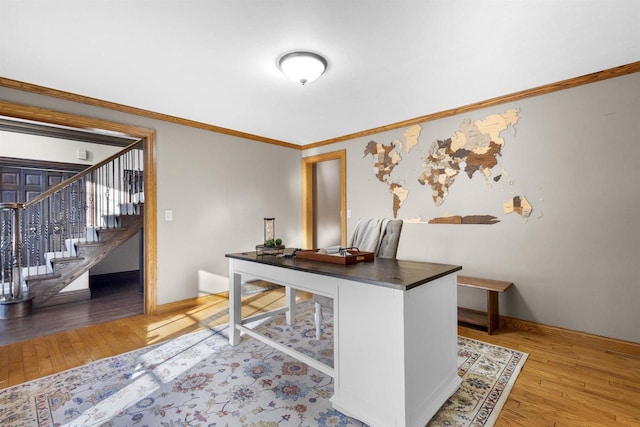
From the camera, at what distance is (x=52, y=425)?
163cm

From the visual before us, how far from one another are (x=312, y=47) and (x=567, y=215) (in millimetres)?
2591

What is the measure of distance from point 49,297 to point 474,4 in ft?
17.1

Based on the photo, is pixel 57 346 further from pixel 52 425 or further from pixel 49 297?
pixel 49 297

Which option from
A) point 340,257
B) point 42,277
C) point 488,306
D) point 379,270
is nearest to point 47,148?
point 42,277

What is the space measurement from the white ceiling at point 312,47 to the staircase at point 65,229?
6.52ft

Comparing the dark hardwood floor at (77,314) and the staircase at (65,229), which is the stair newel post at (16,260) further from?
the dark hardwood floor at (77,314)

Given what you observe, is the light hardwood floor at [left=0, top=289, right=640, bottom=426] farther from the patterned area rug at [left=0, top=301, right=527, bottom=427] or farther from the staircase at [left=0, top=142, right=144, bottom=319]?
the staircase at [left=0, top=142, right=144, bottom=319]

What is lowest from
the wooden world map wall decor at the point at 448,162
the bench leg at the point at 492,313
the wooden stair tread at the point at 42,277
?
the bench leg at the point at 492,313

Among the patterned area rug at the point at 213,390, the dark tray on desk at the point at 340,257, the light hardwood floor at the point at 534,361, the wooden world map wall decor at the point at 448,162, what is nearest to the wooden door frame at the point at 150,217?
the light hardwood floor at the point at 534,361

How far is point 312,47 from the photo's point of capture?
2.15 m

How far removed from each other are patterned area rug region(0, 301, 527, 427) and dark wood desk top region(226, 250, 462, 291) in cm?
77

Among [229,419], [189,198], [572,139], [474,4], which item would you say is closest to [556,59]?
[572,139]

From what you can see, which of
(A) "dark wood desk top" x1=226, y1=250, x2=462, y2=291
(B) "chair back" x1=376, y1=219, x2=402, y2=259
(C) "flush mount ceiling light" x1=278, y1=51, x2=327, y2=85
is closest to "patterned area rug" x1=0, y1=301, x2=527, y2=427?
(A) "dark wood desk top" x1=226, y1=250, x2=462, y2=291

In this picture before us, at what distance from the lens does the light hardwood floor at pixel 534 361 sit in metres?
1.74
